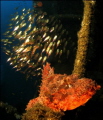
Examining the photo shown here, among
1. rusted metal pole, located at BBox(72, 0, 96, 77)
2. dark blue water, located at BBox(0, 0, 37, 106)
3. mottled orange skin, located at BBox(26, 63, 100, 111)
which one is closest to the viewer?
mottled orange skin, located at BBox(26, 63, 100, 111)

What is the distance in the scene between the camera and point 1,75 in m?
31.2

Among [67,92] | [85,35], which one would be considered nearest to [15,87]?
[85,35]

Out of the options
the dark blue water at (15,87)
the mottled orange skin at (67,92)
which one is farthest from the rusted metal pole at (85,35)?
the dark blue water at (15,87)

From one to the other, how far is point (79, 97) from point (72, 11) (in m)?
8.73

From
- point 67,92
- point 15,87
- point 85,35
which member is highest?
point 85,35

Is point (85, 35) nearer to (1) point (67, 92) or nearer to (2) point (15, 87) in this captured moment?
(1) point (67, 92)

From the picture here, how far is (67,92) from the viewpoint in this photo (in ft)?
11.6

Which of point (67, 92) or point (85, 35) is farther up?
point (85, 35)

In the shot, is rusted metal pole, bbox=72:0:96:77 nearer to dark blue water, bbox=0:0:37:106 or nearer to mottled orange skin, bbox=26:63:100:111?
mottled orange skin, bbox=26:63:100:111

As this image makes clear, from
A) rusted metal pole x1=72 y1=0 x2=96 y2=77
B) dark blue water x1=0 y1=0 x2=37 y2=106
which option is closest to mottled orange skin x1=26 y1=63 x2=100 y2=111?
rusted metal pole x1=72 y1=0 x2=96 y2=77

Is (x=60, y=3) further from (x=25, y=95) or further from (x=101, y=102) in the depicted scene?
(x=25, y=95)

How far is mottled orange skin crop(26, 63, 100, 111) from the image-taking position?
11.3 ft

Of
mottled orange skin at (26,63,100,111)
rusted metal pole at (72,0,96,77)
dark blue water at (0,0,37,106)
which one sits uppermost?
rusted metal pole at (72,0,96,77)

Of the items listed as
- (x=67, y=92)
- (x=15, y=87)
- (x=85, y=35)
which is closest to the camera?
(x=67, y=92)
